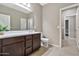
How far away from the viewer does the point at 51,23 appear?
7.77ft

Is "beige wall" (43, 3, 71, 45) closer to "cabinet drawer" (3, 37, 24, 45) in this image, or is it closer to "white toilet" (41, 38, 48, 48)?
"white toilet" (41, 38, 48, 48)

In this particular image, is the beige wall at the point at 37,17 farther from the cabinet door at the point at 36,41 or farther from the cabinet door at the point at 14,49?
the cabinet door at the point at 14,49

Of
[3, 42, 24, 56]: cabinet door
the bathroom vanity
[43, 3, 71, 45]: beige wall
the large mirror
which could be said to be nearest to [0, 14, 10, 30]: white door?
the large mirror

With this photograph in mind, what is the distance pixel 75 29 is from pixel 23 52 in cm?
141

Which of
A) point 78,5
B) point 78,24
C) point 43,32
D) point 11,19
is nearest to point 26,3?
point 11,19

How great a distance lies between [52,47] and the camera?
239cm

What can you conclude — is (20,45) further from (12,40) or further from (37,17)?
(37,17)

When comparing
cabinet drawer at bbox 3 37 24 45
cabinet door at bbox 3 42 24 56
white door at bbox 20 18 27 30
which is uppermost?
white door at bbox 20 18 27 30

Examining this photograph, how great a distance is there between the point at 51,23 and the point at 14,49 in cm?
107

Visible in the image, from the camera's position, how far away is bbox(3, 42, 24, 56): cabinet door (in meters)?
1.84

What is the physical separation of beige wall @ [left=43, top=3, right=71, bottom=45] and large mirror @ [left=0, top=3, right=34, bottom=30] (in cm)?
34

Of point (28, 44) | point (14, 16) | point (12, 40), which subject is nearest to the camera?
point (12, 40)

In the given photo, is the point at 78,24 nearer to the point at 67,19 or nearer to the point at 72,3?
the point at 67,19

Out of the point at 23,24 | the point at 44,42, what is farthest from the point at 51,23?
the point at 23,24
